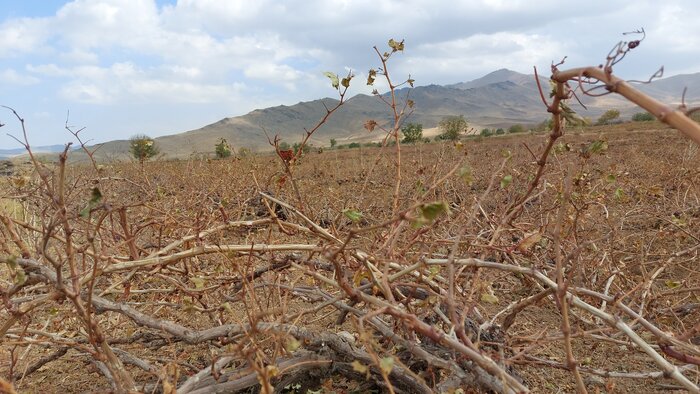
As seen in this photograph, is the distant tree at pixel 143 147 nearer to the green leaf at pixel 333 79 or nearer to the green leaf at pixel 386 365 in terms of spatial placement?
the green leaf at pixel 333 79

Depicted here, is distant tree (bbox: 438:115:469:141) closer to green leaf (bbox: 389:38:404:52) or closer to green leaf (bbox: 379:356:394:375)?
green leaf (bbox: 389:38:404:52)

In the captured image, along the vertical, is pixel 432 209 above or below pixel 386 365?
above

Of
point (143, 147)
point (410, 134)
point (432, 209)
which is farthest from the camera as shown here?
point (410, 134)

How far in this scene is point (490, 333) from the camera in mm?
2039

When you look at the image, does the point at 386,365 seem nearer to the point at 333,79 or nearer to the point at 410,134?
the point at 333,79

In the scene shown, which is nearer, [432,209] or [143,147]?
[432,209]

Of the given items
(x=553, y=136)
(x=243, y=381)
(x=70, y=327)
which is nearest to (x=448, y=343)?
(x=553, y=136)

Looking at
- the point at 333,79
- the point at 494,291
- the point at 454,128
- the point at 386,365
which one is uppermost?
the point at 333,79

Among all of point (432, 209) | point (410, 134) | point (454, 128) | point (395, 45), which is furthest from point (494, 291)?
point (454, 128)

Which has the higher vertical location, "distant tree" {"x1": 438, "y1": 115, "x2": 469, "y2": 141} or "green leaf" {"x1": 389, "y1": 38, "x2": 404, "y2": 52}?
"green leaf" {"x1": 389, "y1": 38, "x2": 404, "y2": 52}

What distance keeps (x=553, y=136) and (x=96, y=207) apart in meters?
1.23

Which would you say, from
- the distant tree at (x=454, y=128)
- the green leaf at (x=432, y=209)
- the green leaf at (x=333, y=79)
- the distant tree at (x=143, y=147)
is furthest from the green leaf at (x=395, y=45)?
the distant tree at (x=143, y=147)

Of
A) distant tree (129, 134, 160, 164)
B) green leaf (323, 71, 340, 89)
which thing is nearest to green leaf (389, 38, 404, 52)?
green leaf (323, 71, 340, 89)

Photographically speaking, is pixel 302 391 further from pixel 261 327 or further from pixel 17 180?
pixel 17 180
